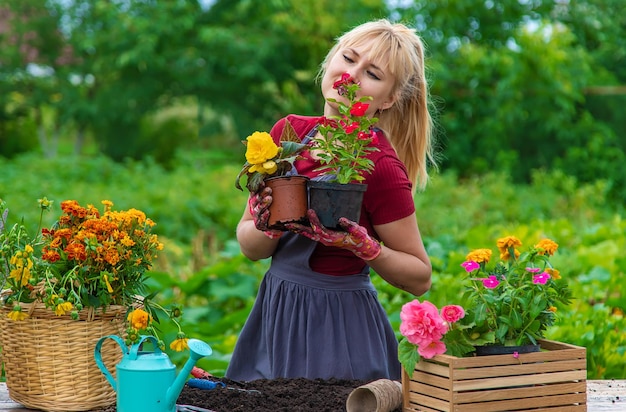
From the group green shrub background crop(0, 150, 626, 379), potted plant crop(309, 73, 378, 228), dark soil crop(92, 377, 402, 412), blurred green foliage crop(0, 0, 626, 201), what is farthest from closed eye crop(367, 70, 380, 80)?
blurred green foliage crop(0, 0, 626, 201)

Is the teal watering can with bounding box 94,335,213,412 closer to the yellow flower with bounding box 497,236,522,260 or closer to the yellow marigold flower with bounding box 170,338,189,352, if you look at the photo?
the yellow marigold flower with bounding box 170,338,189,352

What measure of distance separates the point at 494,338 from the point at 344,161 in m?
0.49

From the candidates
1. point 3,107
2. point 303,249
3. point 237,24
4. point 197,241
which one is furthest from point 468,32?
point 303,249

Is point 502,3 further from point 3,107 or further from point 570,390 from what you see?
point 570,390

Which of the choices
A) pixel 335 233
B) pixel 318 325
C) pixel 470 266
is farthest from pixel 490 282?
pixel 318 325

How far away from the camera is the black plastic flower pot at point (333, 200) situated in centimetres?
185

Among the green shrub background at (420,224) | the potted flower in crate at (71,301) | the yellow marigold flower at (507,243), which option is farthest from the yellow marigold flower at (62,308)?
the green shrub background at (420,224)

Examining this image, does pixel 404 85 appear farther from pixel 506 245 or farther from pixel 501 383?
pixel 501 383

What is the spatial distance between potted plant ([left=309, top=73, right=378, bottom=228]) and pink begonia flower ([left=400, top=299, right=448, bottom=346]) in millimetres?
263

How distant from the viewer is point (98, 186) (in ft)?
29.5

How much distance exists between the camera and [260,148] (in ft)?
5.89

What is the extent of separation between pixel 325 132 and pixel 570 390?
0.77 meters

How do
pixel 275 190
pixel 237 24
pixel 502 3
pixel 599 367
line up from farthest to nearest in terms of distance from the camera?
1. pixel 237 24
2. pixel 502 3
3. pixel 599 367
4. pixel 275 190

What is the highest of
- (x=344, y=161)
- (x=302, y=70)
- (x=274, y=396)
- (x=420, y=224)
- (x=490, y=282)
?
(x=302, y=70)
